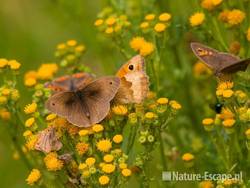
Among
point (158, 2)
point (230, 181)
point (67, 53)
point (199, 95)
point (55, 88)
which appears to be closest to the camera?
point (230, 181)

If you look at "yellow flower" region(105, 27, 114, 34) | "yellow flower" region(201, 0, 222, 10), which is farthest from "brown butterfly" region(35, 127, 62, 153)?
"yellow flower" region(201, 0, 222, 10)

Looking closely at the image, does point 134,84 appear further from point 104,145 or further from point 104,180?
point 104,180

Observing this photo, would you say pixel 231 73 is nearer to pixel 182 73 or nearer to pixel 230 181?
pixel 230 181

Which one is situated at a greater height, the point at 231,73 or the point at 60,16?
the point at 60,16

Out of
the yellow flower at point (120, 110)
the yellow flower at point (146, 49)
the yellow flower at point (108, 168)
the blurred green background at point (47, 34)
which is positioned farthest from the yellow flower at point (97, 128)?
the blurred green background at point (47, 34)

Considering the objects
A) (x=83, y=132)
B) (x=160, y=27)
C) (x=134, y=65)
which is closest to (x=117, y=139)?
(x=83, y=132)

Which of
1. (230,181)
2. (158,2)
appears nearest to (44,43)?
(158,2)

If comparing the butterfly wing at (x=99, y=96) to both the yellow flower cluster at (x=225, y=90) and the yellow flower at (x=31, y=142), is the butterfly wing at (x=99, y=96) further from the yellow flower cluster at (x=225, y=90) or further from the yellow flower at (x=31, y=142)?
the yellow flower cluster at (x=225, y=90)
